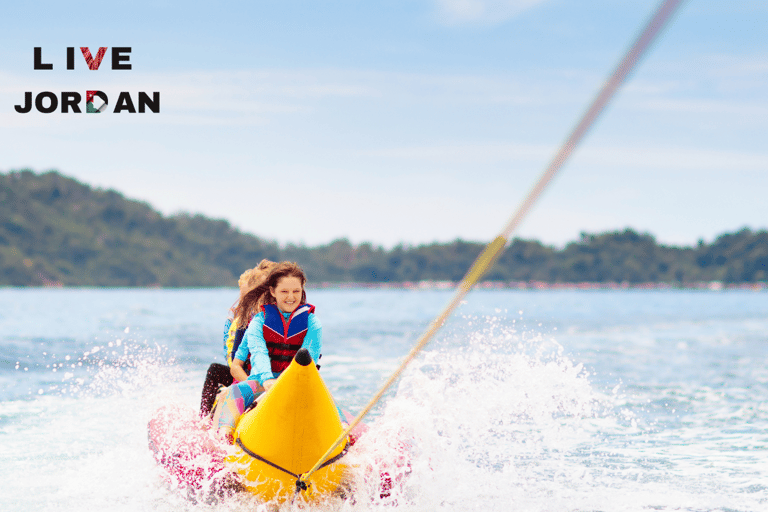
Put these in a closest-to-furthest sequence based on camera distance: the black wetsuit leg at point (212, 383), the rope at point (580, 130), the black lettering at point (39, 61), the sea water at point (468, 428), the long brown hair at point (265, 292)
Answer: the rope at point (580, 130), the long brown hair at point (265, 292), the sea water at point (468, 428), the black wetsuit leg at point (212, 383), the black lettering at point (39, 61)

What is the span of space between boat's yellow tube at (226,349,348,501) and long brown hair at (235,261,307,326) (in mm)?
794

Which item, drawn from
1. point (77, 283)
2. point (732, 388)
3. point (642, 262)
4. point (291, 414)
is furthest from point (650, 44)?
point (642, 262)

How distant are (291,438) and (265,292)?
3.57ft

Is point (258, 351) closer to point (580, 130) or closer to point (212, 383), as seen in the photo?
point (212, 383)

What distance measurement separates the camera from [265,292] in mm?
4504

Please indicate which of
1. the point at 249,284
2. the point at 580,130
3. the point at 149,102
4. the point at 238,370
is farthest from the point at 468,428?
the point at 149,102

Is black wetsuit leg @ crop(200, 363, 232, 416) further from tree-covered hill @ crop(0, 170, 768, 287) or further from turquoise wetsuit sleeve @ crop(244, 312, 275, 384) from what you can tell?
tree-covered hill @ crop(0, 170, 768, 287)

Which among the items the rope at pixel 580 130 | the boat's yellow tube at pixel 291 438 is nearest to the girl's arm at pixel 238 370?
the boat's yellow tube at pixel 291 438

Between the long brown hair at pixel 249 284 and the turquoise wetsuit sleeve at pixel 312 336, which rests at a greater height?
the long brown hair at pixel 249 284

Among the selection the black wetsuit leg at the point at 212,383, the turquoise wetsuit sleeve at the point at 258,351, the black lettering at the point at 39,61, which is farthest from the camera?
the black lettering at the point at 39,61

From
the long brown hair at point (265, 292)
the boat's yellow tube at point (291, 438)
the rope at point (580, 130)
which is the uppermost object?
the rope at point (580, 130)

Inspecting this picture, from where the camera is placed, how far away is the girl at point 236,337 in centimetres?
457

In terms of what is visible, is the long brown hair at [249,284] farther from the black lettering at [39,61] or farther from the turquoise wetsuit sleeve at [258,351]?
the black lettering at [39,61]

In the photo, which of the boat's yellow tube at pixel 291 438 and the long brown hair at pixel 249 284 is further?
the long brown hair at pixel 249 284
